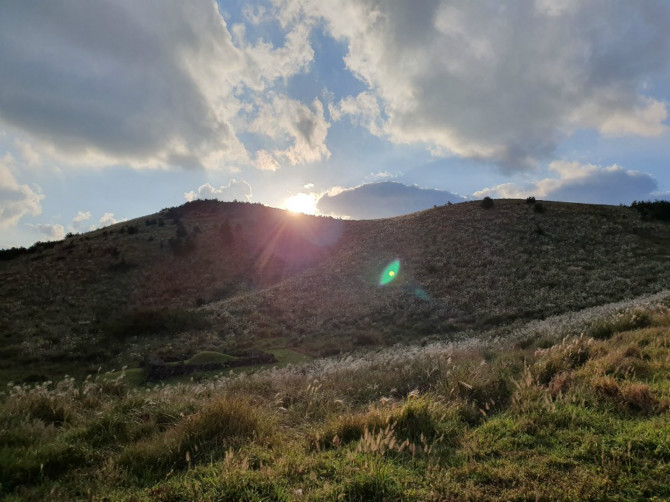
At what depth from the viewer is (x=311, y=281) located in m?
44.2

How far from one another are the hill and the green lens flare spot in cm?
69

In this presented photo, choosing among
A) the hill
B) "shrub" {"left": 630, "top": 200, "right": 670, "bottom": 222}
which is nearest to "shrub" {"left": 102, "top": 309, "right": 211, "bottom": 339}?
the hill

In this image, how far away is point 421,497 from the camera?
161 inches

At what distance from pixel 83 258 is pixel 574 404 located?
63762 millimetres

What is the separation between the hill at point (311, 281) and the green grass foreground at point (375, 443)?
17175mm

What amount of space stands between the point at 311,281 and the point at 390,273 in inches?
365

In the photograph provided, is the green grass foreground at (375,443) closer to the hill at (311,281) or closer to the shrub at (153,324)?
the hill at (311,281)

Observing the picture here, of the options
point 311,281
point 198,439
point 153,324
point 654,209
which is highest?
point 654,209

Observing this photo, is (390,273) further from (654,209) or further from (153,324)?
(654,209)

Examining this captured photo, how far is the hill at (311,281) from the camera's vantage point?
2891cm

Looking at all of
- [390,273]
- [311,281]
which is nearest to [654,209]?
[390,273]

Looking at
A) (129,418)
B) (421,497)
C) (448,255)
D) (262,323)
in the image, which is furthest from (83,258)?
(421,497)

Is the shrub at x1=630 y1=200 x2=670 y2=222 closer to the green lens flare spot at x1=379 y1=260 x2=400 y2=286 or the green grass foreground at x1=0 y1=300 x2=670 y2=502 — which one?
the green lens flare spot at x1=379 y1=260 x2=400 y2=286

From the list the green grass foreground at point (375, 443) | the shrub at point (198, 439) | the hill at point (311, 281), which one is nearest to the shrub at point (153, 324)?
the hill at point (311, 281)
